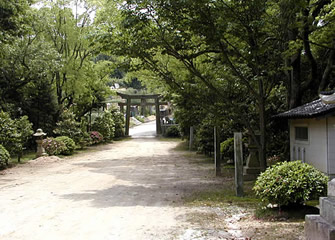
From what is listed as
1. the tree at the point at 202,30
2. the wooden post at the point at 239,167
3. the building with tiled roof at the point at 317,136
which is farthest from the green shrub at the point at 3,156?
the building with tiled roof at the point at 317,136

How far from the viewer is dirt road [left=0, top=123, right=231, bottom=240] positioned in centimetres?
603

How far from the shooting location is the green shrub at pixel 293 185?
21.0 feet

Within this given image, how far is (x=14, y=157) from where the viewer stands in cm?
1956

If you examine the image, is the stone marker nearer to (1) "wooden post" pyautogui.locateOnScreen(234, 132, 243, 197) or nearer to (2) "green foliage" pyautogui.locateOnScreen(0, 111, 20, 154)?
(1) "wooden post" pyautogui.locateOnScreen(234, 132, 243, 197)

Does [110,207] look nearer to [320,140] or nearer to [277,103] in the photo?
[320,140]

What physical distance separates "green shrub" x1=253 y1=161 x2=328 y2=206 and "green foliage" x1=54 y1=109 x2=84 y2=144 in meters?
18.0

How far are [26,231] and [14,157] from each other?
48.8 feet

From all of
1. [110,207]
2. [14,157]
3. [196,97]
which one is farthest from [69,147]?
[110,207]

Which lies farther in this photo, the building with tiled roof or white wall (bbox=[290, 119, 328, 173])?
white wall (bbox=[290, 119, 328, 173])

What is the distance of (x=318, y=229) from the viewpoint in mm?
4402

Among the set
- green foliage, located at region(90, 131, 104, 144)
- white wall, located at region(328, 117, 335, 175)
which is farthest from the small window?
green foliage, located at region(90, 131, 104, 144)

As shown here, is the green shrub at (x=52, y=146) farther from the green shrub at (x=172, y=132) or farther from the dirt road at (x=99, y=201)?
the green shrub at (x=172, y=132)

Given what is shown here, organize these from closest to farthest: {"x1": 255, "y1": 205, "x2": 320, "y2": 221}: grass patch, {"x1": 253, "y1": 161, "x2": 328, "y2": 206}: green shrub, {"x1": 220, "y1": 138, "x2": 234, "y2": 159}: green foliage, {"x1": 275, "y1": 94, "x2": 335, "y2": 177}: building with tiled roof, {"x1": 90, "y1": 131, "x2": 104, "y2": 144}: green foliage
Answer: {"x1": 253, "y1": 161, "x2": 328, "y2": 206}: green shrub, {"x1": 255, "y1": 205, "x2": 320, "y2": 221}: grass patch, {"x1": 275, "y1": 94, "x2": 335, "y2": 177}: building with tiled roof, {"x1": 220, "y1": 138, "x2": 234, "y2": 159}: green foliage, {"x1": 90, "y1": 131, "x2": 104, "y2": 144}: green foliage

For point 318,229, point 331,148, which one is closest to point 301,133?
point 331,148
